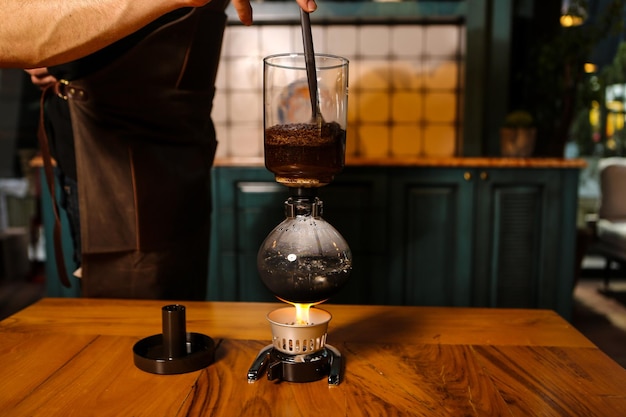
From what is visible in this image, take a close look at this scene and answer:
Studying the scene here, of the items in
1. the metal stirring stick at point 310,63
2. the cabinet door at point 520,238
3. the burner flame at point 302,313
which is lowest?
the cabinet door at point 520,238

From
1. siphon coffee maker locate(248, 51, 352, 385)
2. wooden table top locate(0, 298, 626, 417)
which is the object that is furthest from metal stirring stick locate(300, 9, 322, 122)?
wooden table top locate(0, 298, 626, 417)

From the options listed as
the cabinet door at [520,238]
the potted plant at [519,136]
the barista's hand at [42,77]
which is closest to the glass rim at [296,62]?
the barista's hand at [42,77]

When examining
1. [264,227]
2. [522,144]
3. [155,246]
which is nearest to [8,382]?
[155,246]

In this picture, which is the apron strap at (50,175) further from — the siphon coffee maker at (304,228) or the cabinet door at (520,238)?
the cabinet door at (520,238)

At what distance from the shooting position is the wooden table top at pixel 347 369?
67 cm

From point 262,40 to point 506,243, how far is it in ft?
5.11

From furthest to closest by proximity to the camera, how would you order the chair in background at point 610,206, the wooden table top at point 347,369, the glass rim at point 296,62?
1. the chair in background at point 610,206
2. the glass rim at point 296,62
3. the wooden table top at point 347,369

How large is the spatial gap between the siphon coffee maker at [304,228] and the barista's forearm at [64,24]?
9.5 inches

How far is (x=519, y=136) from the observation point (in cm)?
263

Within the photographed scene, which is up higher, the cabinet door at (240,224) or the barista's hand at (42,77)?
the barista's hand at (42,77)

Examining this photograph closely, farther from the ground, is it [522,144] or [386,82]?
[386,82]

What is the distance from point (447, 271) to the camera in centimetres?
257

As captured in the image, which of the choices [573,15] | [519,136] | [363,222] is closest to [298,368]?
[363,222]

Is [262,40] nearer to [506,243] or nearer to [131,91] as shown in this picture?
[506,243]
